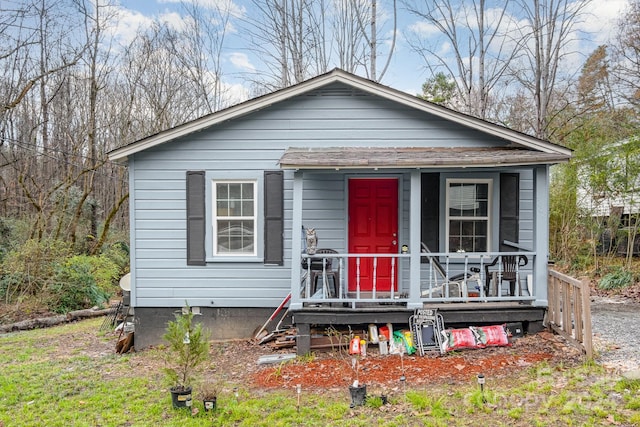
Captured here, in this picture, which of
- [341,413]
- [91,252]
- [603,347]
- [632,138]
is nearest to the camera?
[341,413]

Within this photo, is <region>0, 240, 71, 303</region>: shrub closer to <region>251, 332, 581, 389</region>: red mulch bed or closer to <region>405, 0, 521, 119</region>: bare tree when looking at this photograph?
<region>251, 332, 581, 389</region>: red mulch bed

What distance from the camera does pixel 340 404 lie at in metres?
4.97

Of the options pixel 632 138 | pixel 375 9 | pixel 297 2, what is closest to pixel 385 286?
pixel 632 138

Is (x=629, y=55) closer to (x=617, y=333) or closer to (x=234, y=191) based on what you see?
(x=617, y=333)

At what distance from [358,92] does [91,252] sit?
13.1 metres

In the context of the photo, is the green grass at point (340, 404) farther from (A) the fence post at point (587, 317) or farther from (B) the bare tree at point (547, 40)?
(B) the bare tree at point (547, 40)

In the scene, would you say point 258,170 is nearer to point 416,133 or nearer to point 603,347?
point 416,133

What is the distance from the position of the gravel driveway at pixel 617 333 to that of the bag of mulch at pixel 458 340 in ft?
5.24

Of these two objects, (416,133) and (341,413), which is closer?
(341,413)

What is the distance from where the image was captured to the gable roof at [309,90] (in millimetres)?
7438

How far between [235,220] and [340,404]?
12.9 feet

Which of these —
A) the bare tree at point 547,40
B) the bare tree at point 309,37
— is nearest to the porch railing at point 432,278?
the bare tree at point 547,40

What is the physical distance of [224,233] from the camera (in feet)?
25.7

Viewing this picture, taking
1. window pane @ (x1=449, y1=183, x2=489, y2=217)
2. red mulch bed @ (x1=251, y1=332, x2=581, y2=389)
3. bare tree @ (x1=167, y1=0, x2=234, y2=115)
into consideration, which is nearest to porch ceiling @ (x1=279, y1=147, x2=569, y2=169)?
window pane @ (x1=449, y1=183, x2=489, y2=217)
